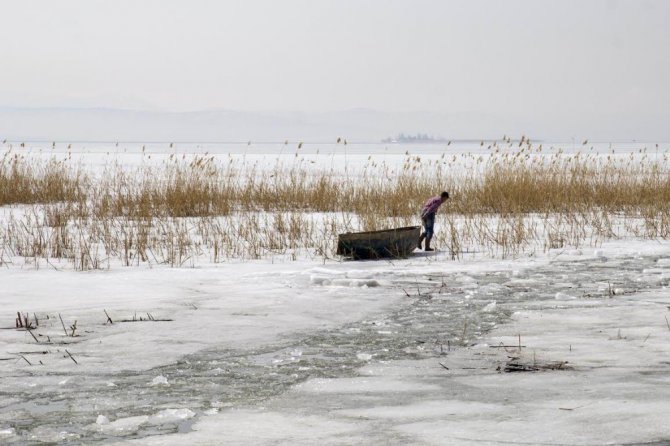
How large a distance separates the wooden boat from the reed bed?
1.49ft

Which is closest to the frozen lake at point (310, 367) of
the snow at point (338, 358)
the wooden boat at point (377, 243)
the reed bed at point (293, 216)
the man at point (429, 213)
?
the snow at point (338, 358)

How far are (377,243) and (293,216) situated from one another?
2.19m

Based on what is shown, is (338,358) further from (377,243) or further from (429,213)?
(429,213)

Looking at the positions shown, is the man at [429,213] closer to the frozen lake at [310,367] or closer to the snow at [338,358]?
the snow at [338,358]

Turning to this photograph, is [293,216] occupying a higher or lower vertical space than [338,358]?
higher

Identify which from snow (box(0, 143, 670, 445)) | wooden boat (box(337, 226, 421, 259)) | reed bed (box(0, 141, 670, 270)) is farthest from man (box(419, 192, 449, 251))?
snow (box(0, 143, 670, 445))

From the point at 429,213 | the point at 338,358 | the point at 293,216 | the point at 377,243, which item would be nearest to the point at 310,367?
the point at 338,358

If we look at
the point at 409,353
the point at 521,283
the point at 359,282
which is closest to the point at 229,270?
the point at 359,282

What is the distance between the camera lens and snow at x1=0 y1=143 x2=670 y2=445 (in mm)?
2957

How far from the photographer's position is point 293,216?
10.3m

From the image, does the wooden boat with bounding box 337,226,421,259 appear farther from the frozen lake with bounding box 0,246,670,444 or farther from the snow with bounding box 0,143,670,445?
the frozen lake with bounding box 0,246,670,444

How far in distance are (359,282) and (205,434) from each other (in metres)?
3.75

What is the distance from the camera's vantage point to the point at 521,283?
22.1 ft

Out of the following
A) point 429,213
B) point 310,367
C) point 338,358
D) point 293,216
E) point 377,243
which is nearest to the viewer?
point 310,367
